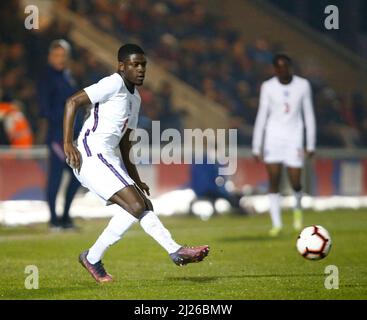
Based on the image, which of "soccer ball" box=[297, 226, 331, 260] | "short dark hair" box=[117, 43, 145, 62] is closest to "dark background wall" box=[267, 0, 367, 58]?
"soccer ball" box=[297, 226, 331, 260]

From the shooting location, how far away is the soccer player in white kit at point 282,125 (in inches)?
570

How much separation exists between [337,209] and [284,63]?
5.84 meters

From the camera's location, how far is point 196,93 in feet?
74.6

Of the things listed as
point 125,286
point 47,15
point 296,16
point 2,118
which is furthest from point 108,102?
point 296,16

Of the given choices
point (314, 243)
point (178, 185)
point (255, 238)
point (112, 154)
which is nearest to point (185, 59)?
point (178, 185)

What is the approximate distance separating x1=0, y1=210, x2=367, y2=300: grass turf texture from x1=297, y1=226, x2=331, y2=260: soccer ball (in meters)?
0.20

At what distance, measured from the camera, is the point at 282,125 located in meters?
14.7

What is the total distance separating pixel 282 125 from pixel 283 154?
1.28 feet

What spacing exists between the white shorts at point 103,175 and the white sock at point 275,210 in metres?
5.44

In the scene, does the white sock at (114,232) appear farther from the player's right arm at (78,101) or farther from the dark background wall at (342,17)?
the dark background wall at (342,17)

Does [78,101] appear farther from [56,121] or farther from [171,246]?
[56,121]

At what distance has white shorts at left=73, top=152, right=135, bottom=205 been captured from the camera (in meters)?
9.19

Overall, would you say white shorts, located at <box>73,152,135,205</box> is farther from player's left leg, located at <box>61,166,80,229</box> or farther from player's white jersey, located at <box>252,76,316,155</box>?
player's left leg, located at <box>61,166,80,229</box>

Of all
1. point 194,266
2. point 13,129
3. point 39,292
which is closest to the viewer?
point 39,292
